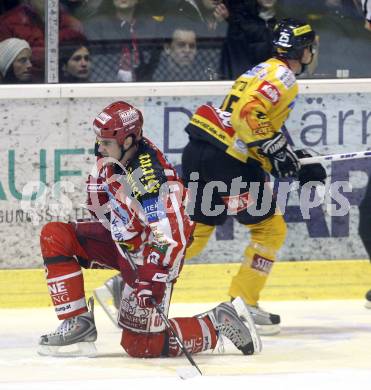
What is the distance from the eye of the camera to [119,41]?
8.15m

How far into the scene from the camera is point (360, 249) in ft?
26.9

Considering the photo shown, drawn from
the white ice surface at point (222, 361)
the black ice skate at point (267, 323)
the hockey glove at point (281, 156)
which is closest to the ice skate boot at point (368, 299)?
the white ice surface at point (222, 361)

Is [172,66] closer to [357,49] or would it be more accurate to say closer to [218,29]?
[218,29]

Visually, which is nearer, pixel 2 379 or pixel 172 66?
pixel 2 379

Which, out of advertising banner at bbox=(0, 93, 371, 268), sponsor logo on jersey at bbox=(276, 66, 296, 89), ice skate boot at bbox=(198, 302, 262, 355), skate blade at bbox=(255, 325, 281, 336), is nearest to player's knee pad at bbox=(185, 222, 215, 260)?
skate blade at bbox=(255, 325, 281, 336)

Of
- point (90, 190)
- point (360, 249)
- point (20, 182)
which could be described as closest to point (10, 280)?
point (20, 182)

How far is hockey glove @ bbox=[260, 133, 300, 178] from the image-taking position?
7.02m

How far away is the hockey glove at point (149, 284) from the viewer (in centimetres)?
620

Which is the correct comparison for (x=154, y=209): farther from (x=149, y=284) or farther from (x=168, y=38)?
(x=168, y=38)

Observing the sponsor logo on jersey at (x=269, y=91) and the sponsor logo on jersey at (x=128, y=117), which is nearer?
the sponsor logo on jersey at (x=128, y=117)

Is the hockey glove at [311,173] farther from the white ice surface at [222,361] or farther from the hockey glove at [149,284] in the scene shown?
the hockey glove at [149,284]

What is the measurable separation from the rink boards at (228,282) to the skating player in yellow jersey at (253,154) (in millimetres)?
668

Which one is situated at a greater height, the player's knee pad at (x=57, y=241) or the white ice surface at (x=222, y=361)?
the player's knee pad at (x=57, y=241)

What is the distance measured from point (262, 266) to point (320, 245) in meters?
1.04
